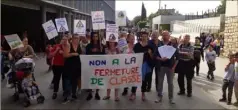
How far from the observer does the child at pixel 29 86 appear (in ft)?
27.2

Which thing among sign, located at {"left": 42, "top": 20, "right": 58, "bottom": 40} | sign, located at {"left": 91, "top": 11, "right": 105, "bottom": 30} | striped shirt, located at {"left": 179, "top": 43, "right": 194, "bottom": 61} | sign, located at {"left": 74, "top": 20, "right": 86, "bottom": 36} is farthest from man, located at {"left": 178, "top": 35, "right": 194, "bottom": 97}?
sign, located at {"left": 74, "top": 20, "right": 86, "bottom": 36}

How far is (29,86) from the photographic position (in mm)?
8305

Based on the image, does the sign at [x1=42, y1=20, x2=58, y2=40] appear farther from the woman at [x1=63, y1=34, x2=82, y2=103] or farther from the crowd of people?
the woman at [x1=63, y1=34, x2=82, y2=103]

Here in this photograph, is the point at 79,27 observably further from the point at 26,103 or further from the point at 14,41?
the point at 26,103

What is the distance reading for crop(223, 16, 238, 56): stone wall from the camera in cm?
2269

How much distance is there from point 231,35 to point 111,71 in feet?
54.0

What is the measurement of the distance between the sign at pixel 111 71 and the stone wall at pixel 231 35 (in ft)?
48.7

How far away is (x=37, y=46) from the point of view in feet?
90.8

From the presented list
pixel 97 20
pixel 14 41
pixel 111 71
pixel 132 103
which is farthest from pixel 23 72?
pixel 97 20

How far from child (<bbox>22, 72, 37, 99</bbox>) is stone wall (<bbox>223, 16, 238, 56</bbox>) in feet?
54.6

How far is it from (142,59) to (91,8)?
4120 centimetres

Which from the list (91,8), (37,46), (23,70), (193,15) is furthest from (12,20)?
(193,15)

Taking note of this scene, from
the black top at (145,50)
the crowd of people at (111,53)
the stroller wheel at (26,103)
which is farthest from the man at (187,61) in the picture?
the stroller wheel at (26,103)

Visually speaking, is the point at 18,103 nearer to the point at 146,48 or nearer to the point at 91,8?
the point at 146,48
